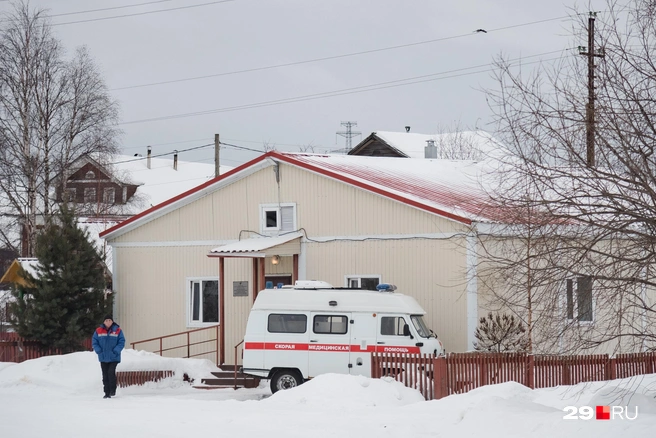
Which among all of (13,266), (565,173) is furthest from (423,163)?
(565,173)

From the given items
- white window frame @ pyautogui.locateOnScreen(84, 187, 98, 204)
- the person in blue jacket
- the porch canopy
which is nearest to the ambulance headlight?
the porch canopy

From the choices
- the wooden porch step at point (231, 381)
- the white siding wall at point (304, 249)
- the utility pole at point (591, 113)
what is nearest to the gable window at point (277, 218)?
the white siding wall at point (304, 249)

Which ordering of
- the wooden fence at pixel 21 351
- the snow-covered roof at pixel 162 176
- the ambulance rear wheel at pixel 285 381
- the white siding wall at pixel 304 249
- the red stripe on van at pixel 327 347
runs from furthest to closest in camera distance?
1. the snow-covered roof at pixel 162 176
2. the wooden fence at pixel 21 351
3. the white siding wall at pixel 304 249
4. the ambulance rear wheel at pixel 285 381
5. the red stripe on van at pixel 327 347

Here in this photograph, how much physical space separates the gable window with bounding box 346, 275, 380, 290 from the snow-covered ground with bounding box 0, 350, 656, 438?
14.6 ft

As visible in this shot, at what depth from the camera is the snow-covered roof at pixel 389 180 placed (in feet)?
78.5

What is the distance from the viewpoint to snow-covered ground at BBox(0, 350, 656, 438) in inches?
567

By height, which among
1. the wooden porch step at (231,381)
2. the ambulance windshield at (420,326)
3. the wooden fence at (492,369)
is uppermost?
the ambulance windshield at (420,326)

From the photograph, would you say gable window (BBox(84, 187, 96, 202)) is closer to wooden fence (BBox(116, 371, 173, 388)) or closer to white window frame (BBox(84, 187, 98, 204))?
white window frame (BBox(84, 187, 98, 204))

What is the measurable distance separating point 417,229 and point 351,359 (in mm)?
4013

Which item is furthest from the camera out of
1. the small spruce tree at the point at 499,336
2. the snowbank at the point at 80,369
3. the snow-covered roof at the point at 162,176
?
the snow-covered roof at the point at 162,176

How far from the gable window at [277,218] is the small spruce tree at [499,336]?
600 cm

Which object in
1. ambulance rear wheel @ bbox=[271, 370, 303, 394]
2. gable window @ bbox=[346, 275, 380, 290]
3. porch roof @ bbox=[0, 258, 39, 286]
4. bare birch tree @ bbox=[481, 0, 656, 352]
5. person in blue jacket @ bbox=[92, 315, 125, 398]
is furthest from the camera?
porch roof @ bbox=[0, 258, 39, 286]

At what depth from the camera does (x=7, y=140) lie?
3556cm

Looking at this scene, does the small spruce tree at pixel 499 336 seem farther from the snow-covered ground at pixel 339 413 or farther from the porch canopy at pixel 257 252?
the porch canopy at pixel 257 252
